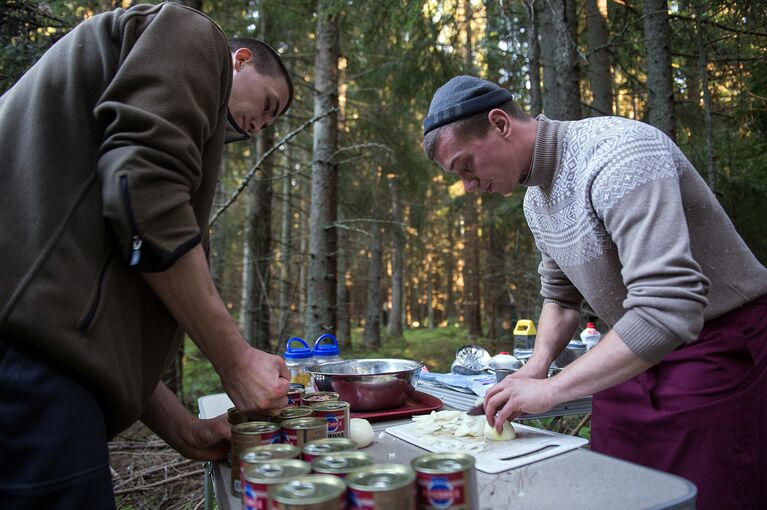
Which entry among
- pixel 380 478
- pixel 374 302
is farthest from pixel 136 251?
pixel 374 302

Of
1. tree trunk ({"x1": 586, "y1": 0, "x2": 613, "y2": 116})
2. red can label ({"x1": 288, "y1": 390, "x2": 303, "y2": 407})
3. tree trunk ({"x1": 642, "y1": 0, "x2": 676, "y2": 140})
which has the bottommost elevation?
red can label ({"x1": 288, "y1": 390, "x2": 303, "y2": 407})

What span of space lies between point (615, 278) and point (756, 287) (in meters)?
0.40

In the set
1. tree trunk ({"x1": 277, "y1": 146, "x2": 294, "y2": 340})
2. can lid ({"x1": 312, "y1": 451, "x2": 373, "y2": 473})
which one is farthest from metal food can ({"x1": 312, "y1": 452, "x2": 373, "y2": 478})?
tree trunk ({"x1": 277, "y1": 146, "x2": 294, "y2": 340})

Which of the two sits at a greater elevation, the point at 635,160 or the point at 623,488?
the point at 635,160

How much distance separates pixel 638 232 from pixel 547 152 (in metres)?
0.51

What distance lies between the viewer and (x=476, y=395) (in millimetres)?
2381

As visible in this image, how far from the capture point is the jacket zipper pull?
1.13 metres

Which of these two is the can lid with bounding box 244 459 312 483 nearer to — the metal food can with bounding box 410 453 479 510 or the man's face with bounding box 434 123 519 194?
the metal food can with bounding box 410 453 479 510

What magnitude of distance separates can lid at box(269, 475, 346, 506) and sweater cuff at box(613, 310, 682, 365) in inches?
35.4

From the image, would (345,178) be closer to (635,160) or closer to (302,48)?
(302,48)

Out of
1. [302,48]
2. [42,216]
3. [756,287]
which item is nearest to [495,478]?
[756,287]

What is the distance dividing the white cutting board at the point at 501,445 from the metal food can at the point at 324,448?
395mm

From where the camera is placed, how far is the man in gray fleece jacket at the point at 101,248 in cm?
110

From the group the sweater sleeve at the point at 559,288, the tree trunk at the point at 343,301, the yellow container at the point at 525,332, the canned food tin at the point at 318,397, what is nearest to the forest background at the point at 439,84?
the tree trunk at the point at 343,301
